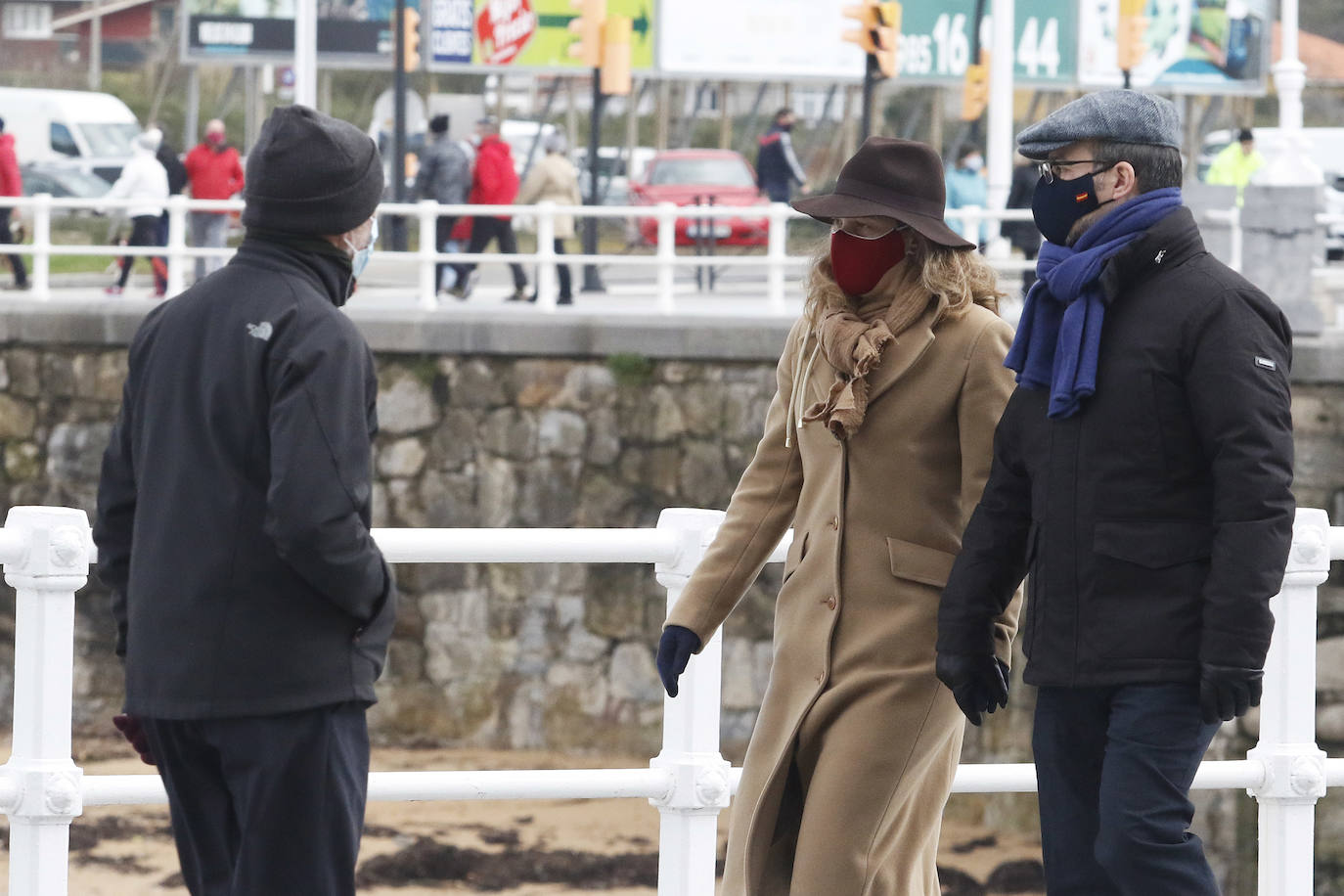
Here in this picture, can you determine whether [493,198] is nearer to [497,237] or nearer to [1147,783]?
[497,237]

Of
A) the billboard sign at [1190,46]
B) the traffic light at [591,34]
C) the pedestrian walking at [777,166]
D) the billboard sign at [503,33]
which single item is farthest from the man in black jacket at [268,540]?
the billboard sign at [1190,46]

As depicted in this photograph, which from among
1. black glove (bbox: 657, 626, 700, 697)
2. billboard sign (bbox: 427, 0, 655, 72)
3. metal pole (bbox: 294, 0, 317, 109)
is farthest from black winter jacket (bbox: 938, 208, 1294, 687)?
billboard sign (bbox: 427, 0, 655, 72)

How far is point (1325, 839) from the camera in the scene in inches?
432

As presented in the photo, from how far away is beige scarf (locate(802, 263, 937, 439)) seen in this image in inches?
139

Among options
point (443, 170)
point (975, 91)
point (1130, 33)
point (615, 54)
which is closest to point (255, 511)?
point (443, 170)

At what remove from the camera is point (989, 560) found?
3393 mm

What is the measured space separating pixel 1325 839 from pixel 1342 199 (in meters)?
16.2

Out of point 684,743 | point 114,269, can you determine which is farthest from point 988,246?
point 684,743

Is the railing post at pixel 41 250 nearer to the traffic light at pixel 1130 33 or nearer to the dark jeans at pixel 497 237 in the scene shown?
the dark jeans at pixel 497 237

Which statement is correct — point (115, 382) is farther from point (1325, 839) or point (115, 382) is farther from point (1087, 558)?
point (1087, 558)

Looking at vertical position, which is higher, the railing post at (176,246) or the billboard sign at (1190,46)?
the billboard sign at (1190,46)

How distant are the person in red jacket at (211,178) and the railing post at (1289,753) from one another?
444 inches

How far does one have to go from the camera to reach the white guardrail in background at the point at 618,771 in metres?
3.82

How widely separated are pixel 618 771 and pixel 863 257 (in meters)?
1.15
